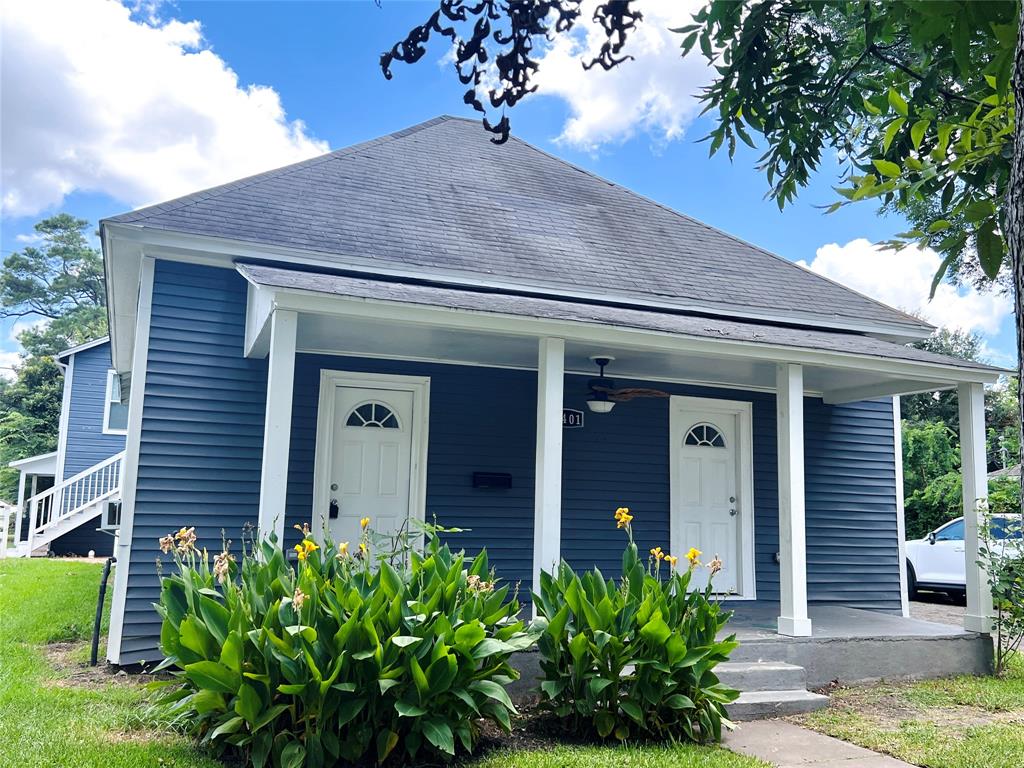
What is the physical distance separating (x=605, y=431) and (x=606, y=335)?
2.24 m

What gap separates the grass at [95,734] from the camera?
12.2ft

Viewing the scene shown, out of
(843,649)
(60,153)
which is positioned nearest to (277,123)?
(60,153)

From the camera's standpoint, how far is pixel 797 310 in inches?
334

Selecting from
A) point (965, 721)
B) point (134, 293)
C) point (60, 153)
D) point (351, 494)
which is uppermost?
point (60, 153)

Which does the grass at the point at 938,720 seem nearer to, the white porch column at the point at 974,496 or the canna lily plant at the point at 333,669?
the white porch column at the point at 974,496

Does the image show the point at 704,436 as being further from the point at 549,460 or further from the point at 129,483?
the point at 129,483

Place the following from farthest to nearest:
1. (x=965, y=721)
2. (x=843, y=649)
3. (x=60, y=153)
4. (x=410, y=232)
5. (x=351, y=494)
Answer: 1. (x=60, y=153)
2. (x=410, y=232)
3. (x=351, y=494)
4. (x=843, y=649)
5. (x=965, y=721)

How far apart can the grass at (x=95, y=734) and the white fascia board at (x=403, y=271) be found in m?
3.24

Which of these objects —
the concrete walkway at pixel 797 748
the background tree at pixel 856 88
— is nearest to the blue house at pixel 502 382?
the concrete walkway at pixel 797 748

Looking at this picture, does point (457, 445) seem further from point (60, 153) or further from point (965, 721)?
point (60, 153)

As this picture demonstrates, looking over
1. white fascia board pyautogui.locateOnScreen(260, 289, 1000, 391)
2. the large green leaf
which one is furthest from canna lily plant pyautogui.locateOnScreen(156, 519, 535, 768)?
white fascia board pyautogui.locateOnScreen(260, 289, 1000, 391)

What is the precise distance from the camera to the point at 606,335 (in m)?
5.81

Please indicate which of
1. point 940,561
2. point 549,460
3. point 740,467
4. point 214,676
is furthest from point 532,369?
point 940,561

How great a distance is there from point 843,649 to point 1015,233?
5.34 m
